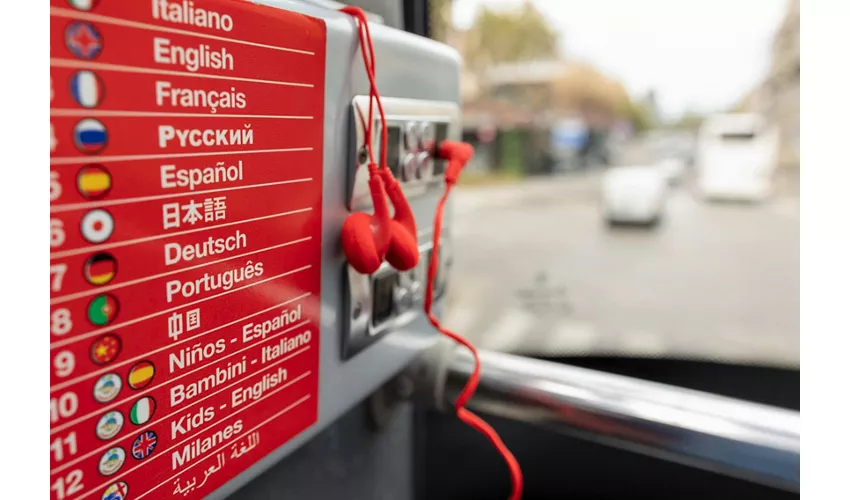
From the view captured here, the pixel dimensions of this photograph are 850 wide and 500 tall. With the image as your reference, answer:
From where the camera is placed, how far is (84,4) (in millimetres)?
282

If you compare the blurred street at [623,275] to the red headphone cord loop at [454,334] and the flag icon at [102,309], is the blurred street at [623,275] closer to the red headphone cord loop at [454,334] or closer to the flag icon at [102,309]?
the red headphone cord loop at [454,334]

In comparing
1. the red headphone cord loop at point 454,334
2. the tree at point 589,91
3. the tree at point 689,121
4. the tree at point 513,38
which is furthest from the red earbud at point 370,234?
the tree at point 689,121

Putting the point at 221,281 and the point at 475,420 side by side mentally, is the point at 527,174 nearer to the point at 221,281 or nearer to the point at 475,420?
the point at 475,420

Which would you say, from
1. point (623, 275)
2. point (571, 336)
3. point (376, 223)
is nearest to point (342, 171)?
point (376, 223)

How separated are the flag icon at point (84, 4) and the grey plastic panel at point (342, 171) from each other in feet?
0.39

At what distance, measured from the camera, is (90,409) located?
32 centimetres

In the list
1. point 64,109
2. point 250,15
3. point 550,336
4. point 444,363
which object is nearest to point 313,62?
point 250,15

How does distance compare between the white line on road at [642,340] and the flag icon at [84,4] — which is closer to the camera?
the flag icon at [84,4]

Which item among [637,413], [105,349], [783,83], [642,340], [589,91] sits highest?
[589,91]

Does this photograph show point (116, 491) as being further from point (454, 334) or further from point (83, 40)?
point (454, 334)

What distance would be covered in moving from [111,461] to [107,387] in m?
0.04

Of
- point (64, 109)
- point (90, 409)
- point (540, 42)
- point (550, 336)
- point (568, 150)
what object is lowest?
point (550, 336)

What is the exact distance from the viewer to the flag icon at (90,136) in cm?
29
